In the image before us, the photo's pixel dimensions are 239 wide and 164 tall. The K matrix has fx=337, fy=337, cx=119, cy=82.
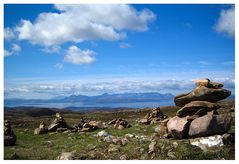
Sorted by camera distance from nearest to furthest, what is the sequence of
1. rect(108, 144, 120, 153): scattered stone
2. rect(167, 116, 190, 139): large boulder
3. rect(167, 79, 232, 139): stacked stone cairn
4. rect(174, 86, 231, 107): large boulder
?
rect(108, 144, 120, 153): scattered stone
rect(167, 79, 232, 139): stacked stone cairn
rect(167, 116, 190, 139): large boulder
rect(174, 86, 231, 107): large boulder

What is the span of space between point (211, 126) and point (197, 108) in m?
3.91

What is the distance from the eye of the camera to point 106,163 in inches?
1034

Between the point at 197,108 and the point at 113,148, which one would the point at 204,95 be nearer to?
the point at 197,108

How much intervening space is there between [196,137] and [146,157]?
6.54 m

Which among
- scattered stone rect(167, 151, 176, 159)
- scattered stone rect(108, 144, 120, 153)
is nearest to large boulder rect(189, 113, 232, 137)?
scattered stone rect(167, 151, 176, 159)

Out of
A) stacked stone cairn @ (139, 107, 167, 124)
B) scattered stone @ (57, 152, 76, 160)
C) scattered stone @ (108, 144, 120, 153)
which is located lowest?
scattered stone @ (57, 152, 76, 160)

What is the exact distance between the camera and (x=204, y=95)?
35719mm

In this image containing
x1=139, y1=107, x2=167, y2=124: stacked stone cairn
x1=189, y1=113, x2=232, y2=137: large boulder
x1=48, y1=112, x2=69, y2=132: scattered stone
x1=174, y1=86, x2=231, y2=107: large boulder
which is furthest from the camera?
x1=139, y1=107, x2=167, y2=124: stacked stone cairn

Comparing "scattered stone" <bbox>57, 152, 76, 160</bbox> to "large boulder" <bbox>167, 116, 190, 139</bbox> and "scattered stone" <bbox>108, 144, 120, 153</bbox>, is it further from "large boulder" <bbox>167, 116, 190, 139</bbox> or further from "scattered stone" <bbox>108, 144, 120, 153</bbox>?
"large boulder" <bbox>167, 116, 190, 139</bbox>

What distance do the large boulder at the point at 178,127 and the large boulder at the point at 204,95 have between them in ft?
9.37

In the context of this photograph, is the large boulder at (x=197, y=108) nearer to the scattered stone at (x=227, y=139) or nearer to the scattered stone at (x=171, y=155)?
the scattered stone at (x=227, y=139)

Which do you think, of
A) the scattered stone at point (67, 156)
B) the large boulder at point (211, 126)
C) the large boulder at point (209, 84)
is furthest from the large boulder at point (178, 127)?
the scattered stone at point (67, 156)

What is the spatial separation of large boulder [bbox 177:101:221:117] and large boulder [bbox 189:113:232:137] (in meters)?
2.23

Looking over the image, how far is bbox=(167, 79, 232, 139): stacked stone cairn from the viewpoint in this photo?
31.1 metres
